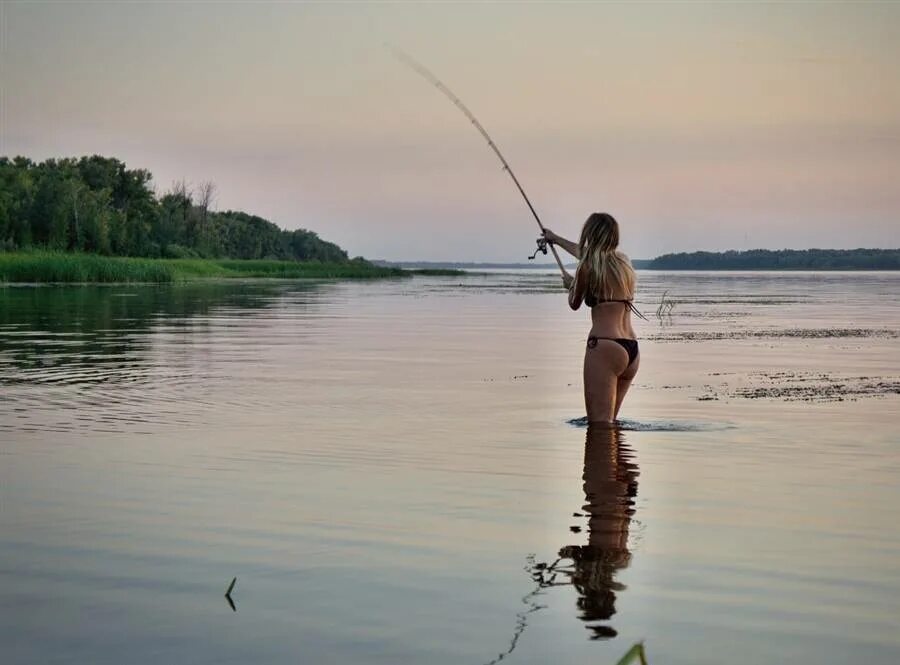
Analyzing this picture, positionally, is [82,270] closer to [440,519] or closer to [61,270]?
[61,270]

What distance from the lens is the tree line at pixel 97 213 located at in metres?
110

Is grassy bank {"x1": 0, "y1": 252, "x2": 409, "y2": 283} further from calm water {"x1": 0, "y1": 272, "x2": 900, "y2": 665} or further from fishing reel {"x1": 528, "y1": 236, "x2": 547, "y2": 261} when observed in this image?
fishing reel {"x1": 528, "y1": 236, "x2": 547, "y2": 261}

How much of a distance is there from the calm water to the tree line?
92094 mm

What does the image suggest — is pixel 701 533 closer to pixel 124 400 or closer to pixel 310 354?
pixel 124 400

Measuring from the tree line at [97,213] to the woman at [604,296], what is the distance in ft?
314

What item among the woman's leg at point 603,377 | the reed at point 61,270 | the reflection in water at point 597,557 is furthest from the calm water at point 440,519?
the reed at point 61,270

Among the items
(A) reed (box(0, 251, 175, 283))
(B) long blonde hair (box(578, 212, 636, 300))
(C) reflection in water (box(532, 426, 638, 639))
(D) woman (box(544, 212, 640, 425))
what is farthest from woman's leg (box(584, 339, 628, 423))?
(A) reed (box(0, 251, 175, 283))

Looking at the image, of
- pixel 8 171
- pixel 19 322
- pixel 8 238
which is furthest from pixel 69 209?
pixel 19 322

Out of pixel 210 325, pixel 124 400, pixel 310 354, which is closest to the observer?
pixel 124 400

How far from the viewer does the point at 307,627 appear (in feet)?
Answer: 19.4

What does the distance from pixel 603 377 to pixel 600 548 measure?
5.15 metres

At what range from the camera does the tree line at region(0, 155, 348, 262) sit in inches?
4328

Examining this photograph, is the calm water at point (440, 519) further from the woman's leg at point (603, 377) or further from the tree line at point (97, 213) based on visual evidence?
the tree line at point (97, 213)

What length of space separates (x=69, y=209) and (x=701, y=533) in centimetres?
10885
